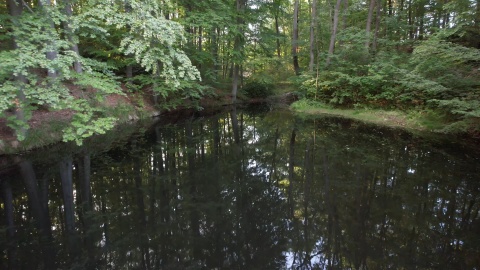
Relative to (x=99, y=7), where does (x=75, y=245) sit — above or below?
below

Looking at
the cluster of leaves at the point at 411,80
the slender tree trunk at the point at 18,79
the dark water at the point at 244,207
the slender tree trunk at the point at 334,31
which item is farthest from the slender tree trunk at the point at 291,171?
the slender tree trunk at the point at 334,31

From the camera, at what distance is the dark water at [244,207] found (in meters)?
4.57

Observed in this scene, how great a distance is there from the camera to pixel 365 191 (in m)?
6.96

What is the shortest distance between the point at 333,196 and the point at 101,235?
484cm

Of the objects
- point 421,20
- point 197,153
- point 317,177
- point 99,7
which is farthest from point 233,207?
point 421,20

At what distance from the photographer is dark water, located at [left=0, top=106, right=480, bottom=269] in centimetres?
457

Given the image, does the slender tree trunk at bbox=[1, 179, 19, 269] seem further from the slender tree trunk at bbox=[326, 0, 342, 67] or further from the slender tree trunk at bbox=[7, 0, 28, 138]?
the slender tree trunk at bbox=[326, 0, 342, 67]

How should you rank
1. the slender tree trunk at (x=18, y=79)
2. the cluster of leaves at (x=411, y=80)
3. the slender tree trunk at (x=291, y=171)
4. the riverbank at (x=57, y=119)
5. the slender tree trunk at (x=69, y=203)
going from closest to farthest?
the slender tree trunk at (x=69, y=203), the slender tree trunk at (x=291, y=171), the slender tree trunk at (x=18, y=79), the riverbank at (x=57, y=119), the cluster of leaves at (x=411, y=80)

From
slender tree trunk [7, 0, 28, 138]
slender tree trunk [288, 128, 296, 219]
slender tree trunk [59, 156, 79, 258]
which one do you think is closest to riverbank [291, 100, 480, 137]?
slender tree trunk [288, 128, 296, 219]

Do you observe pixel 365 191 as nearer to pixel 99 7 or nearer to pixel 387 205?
pixel 387 205

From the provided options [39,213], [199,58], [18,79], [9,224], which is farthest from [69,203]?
[199,58]

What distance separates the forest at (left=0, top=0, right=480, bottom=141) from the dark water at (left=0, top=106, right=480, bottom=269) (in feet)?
4.95

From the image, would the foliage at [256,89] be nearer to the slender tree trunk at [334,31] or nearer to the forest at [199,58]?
the forest at [199,58]

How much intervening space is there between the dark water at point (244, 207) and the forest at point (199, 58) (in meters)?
1.51
